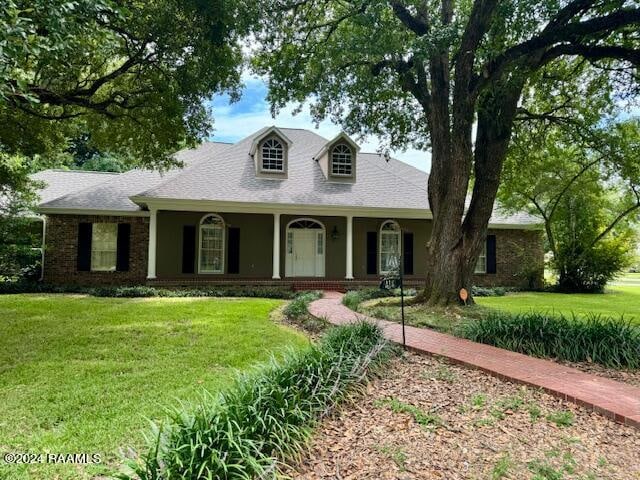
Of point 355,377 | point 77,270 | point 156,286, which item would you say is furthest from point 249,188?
point 355,377

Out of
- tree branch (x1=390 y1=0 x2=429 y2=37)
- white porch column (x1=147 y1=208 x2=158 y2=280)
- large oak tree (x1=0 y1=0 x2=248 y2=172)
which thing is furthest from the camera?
white porch column (x1=147 y1=208 x2=158 y2=280)

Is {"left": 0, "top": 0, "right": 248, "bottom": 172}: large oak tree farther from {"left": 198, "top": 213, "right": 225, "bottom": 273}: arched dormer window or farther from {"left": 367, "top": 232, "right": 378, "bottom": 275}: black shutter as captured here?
{"left": 367, "top": 232, "right": 378, "bottom": 275}: black shutter

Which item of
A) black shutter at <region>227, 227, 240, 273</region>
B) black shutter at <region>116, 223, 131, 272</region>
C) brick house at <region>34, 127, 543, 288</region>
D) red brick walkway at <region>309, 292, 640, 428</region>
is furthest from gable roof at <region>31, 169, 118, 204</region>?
red brick walkway at <region>309, 292, 640, 428</region>

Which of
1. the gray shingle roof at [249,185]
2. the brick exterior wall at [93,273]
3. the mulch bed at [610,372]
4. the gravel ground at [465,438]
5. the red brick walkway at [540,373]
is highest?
the gray shingle roof at [249,185]

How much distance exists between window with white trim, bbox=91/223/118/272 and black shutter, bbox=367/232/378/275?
31.2ft

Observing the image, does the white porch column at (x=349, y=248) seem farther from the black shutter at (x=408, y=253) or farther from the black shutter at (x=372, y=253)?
the black shutter at (x=408, y=253)

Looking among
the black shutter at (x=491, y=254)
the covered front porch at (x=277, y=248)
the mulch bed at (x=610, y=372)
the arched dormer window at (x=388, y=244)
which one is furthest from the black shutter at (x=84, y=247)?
the black shutter at (x=491, y=254)

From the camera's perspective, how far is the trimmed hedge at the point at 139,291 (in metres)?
13.3

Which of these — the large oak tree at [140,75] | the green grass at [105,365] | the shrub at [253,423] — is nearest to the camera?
the shrub at [253,423]

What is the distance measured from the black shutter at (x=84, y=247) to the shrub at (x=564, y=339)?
1332cm

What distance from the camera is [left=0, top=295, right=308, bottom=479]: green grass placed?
358cm

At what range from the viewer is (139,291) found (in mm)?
13414

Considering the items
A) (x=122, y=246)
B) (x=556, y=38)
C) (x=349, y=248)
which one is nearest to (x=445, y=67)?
(x=556, y=38)

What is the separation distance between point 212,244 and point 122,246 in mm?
3138
